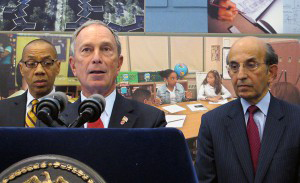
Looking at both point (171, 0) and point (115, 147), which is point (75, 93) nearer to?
point (171, 0)

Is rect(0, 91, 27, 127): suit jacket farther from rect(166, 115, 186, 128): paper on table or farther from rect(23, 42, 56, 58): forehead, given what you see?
rect(166, 115, 186, 128): paper on table

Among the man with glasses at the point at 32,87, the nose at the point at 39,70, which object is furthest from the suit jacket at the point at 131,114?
the nose at the point at 39,70

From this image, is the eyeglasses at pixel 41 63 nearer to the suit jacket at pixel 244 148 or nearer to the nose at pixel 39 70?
the nose at pixel 39 70

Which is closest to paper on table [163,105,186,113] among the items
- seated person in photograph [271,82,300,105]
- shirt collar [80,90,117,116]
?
seated person in photograph [271,82,300,105]

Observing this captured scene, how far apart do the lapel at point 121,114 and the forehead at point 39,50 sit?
35.0 inches

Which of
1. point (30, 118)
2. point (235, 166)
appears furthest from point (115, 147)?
point (30, 118)

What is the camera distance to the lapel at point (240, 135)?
2.35m

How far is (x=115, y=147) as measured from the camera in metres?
0.99

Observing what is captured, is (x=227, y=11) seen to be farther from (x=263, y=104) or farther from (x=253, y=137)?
(x=253, y=137)

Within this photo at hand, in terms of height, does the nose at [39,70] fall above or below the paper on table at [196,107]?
above

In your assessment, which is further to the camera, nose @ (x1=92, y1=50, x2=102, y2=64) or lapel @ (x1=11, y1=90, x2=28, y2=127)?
lapel @ (x1=11, y1=90, x2=28, y2=127)

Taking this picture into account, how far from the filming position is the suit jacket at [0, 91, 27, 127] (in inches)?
101

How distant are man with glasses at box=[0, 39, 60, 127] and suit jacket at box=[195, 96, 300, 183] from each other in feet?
3.58

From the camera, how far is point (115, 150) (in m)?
0.99
